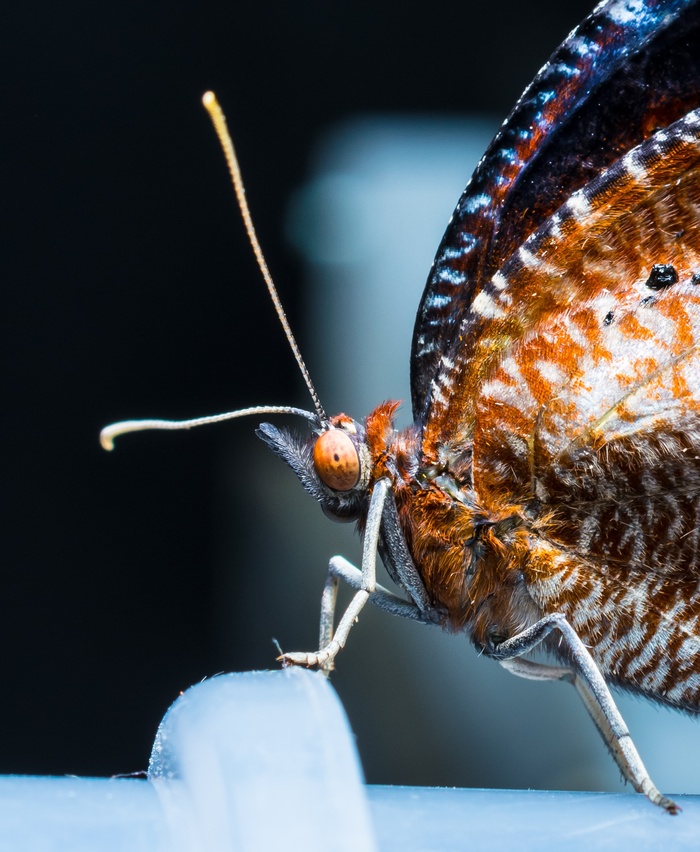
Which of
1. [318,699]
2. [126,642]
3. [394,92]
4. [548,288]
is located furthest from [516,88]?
[318,699]

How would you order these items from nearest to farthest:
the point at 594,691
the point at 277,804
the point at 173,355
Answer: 1. the point at 277,804
2. the point at 594,691
3. the point at 173,355

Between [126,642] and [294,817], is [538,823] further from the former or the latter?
[126,642]

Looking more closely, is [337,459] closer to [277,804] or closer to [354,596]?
[354,596]

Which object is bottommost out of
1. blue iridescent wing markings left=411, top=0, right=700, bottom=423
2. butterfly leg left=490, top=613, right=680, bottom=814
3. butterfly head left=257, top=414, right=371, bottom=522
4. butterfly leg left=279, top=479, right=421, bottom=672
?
butterfly leg left=490, top=613, right=680, bottom=814

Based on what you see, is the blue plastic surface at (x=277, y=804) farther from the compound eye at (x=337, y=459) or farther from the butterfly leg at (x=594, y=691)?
the compound eye at (x=337, y=459)

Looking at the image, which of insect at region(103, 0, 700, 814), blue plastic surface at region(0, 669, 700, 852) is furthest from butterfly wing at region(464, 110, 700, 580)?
blue plastic surface at region(0, 669, 700, 852)

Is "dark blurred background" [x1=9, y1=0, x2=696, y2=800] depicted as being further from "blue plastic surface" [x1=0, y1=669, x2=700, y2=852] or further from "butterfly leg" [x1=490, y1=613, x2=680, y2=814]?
"blue plastic surface" [x1=0, y1=669, x2=700, y2=852]

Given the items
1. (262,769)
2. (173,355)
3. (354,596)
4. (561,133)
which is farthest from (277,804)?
(173,355)

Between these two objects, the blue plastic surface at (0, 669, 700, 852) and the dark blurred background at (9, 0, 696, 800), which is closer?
the blue plastic surface at (0, 669, 700, 852)
